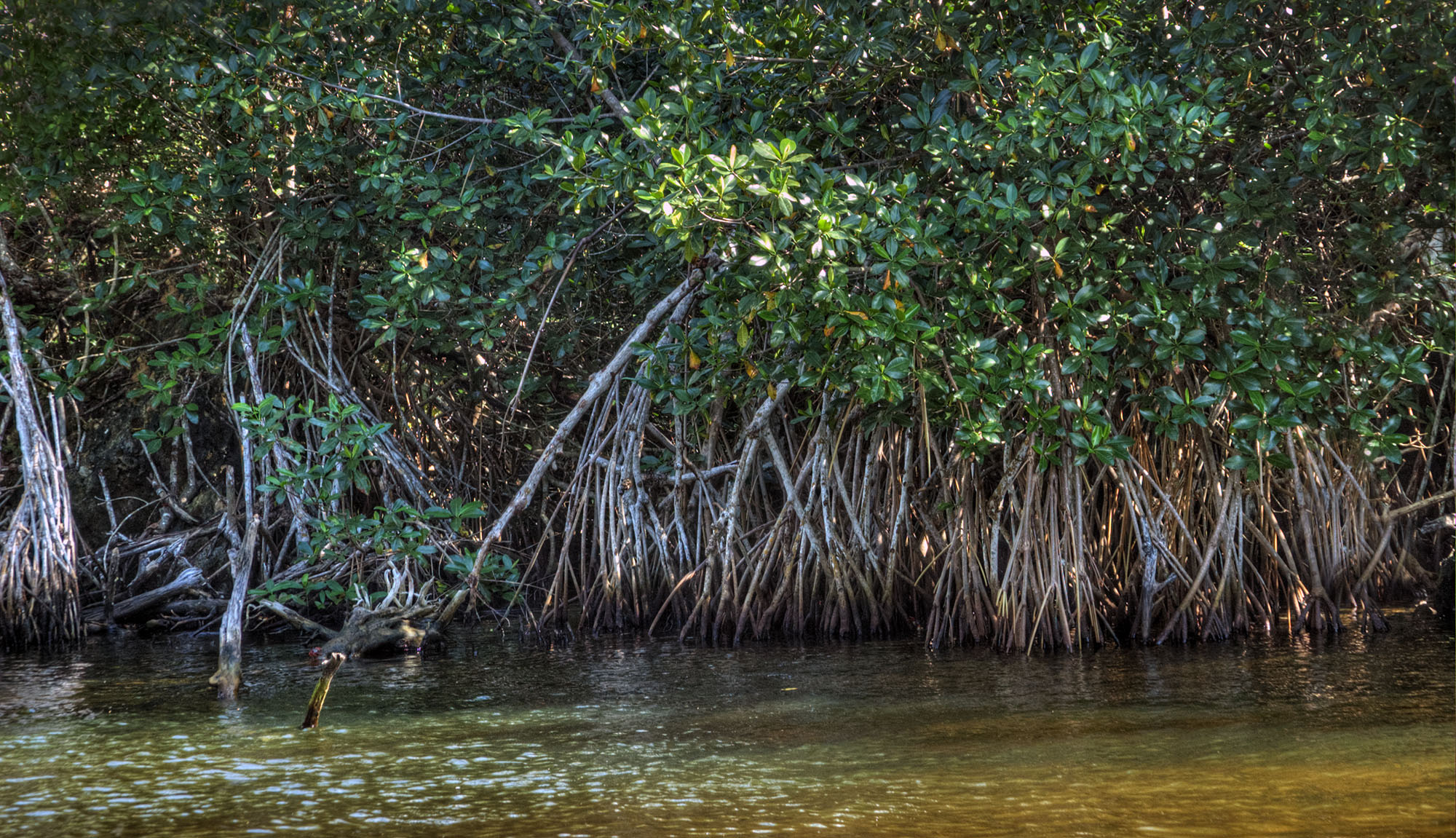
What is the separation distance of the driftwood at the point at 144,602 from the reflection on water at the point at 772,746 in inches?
56.5

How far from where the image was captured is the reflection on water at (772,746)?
10.9ft

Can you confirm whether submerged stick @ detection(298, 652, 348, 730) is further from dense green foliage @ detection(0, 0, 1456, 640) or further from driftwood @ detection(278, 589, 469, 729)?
dense green foliage @ detection(0, 0, 1456, 640)

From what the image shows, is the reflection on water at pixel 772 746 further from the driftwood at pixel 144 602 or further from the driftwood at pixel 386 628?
the driftwood at pixel 144 602

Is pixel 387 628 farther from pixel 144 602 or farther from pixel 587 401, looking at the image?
pixel 144 602

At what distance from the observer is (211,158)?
23.3 feet

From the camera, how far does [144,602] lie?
25.5 ft

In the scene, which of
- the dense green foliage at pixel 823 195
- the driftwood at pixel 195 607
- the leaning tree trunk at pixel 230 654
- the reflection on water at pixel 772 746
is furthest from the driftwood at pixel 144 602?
the leaning tree trunk at pixel 230 654

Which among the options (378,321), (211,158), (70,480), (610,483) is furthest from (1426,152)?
(70,480)

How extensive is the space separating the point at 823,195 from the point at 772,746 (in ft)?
6.75

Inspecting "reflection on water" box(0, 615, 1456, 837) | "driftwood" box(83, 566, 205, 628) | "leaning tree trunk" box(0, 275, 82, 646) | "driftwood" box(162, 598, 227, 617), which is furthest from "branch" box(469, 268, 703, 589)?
"leaning tree trunk" box(0, 275, 82, 646)

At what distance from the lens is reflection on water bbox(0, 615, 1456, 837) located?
3.33 metres

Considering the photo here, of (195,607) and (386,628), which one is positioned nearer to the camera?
(386,628)

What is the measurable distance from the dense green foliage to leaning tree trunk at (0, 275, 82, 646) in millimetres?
366

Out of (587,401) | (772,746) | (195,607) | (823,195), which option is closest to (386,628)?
(587,401)
